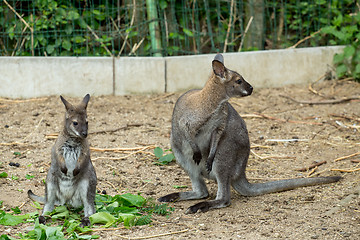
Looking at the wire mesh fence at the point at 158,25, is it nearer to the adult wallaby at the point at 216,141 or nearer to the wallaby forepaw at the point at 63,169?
the adult wallaby at the point at 216,141

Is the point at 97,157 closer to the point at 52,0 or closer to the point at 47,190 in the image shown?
the point at 47,190

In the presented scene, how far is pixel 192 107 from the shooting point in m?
4.72

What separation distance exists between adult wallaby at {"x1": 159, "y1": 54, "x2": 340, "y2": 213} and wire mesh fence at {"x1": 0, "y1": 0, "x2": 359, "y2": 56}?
9.68ft

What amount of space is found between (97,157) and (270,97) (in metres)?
2.75

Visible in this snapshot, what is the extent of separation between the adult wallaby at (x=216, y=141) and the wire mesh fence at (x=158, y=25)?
2.95 meters

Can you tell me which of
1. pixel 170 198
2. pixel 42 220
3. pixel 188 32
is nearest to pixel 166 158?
pixel 170 198

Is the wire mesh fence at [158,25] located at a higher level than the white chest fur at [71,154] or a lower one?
higher

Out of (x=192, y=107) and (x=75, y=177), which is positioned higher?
(x=192, y=107)

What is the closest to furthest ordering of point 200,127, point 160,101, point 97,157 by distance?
point 200,127 → point 97,157 → point 160,101

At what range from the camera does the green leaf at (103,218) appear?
161 inches

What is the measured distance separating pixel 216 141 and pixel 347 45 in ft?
13.1

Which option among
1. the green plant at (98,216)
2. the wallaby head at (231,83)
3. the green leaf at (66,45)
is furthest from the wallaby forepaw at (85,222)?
the green leaf at (66,45)

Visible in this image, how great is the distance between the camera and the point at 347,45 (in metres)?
7.94

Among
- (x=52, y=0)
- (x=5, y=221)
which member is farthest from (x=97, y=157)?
(x=52, y=0)
